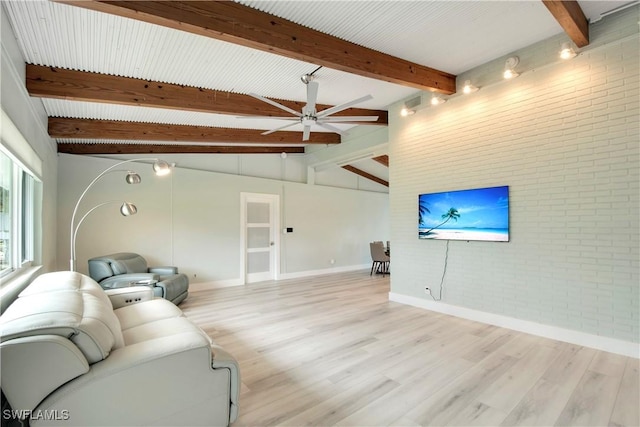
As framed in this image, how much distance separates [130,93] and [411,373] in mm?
4101

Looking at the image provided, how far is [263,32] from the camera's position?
2664 millimetres

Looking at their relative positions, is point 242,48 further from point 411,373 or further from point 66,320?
point 411,373

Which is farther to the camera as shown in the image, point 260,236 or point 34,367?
point 260,236

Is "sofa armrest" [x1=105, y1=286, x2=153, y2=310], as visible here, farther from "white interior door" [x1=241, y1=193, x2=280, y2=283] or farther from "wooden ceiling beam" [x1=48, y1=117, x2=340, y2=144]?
"white interior door" [x1=241, y1=193, x2=280, y2=283]

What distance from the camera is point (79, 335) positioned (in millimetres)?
1544

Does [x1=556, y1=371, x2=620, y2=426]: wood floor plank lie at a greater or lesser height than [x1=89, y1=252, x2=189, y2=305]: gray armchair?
lesser

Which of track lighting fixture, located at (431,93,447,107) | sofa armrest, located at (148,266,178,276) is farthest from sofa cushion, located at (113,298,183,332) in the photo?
track lighting fixture, located at (431,93,447,107)

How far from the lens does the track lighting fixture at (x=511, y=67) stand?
3680mm

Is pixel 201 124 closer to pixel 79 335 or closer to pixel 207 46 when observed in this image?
A: pixel 207 46

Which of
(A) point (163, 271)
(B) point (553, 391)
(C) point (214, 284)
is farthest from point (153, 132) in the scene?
(B) point (553, 391)

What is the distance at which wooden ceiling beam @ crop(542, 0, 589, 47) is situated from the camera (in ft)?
8.50

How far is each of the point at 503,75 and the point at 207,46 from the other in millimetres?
3527

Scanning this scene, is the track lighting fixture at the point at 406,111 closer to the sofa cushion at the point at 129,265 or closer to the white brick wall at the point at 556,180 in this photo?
the white brick wall at the point at 556,180

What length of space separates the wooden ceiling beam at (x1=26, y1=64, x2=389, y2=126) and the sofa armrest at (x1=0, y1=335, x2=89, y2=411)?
2.81m
